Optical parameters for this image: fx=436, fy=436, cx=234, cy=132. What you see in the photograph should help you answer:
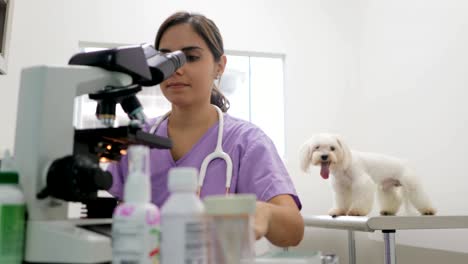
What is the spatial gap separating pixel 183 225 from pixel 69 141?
192 millimetres

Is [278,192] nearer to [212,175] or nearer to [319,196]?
[212,175]

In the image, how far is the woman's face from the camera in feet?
3.26

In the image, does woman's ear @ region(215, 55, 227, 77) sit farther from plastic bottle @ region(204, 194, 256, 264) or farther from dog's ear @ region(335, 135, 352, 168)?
dog's ear @ region(335, 135, 352, 168)

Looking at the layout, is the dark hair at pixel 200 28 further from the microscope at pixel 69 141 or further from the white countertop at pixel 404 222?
the white countertop at pixel 404 222

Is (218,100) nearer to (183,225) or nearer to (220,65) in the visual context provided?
(220,65)

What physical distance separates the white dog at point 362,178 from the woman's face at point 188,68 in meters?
1.19

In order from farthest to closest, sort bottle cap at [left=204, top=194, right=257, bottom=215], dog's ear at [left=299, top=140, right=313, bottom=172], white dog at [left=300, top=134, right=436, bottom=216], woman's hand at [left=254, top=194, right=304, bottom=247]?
dog's ear at [left=299, top=140, right=313, bottom=172] → white dog at [left=300, top=134, right=436, bottom=216] → woman's hand at [left=254, top=194, right=304, bottom=247] → bottle cap at [left=204, top=194, right=257, bottom=215]

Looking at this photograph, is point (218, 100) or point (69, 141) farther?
point (218, 100)

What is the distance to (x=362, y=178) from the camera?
209 cm

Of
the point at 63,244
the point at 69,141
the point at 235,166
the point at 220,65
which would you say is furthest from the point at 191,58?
the point at 63,244

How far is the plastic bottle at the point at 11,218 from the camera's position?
1.47ft

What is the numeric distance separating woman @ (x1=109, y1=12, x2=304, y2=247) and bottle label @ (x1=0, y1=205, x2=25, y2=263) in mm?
443

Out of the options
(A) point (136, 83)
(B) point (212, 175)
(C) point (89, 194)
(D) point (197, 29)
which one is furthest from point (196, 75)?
(C) point (89, 194)

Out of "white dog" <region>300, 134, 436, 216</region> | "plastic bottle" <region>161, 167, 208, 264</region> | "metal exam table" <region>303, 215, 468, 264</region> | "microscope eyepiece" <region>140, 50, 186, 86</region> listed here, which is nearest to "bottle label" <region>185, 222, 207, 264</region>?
"plastic bottle" <region>161, 167, 208, 264</region>
